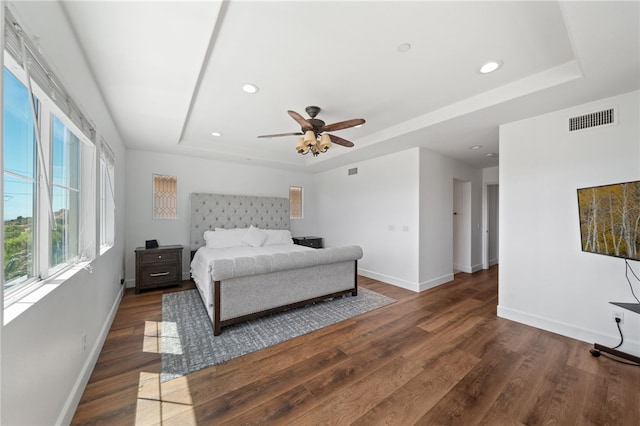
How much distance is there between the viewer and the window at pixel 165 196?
4.60m

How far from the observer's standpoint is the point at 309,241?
5961mm

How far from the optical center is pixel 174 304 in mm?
3457

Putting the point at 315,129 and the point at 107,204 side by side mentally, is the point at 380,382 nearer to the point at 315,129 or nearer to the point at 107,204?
Answer: the point at 315,129

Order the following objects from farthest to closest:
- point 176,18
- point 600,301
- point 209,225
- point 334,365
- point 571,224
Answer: point 209,225, point 571,224, point 600,301, point 334,365, point 176,18

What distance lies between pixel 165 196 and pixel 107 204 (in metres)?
1.68

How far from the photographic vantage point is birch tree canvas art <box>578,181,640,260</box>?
2.16 metres

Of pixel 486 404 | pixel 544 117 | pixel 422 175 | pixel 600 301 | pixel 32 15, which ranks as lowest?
pixel 486 404

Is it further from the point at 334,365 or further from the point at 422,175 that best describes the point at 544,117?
the point at 334,365

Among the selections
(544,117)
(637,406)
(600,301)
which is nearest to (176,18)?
(544,117)

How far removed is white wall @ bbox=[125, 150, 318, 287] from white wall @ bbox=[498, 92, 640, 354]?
15.5 feet

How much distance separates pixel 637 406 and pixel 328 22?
3460mm

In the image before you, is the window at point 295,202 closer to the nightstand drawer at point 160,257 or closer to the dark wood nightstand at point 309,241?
the dark wood nightstand at point 309,241

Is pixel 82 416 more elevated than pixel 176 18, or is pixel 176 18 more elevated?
pixel 176 18

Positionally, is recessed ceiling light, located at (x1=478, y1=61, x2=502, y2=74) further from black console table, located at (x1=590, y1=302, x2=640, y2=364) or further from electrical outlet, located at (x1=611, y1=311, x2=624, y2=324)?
electrical outlet, located at (x1=611, y1=311, x2=624, y2=324)
